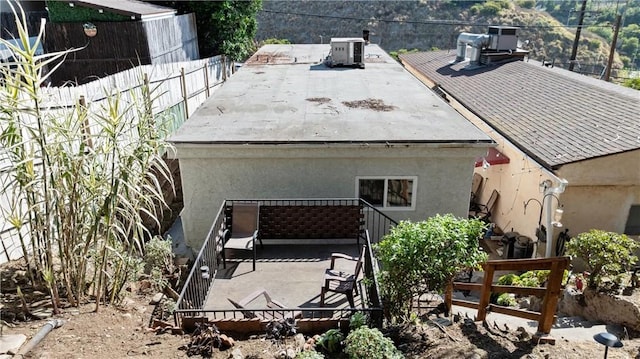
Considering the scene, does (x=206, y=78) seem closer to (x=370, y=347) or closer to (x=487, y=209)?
(x=487, y=209)

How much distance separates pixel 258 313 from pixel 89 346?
7.99 feet

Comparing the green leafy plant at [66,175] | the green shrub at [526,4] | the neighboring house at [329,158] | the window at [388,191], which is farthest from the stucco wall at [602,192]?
the green shrub at [526,4]

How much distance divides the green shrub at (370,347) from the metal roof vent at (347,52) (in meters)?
13.7

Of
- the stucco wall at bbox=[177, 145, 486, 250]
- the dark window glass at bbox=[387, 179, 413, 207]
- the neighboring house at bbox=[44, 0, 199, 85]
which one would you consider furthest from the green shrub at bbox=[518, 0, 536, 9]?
the dark window glass at bbox=[387, 179, 413, 207]

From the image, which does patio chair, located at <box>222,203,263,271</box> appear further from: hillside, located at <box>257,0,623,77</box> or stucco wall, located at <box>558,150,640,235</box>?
hillside, located at <box>257,0,623,77</box>

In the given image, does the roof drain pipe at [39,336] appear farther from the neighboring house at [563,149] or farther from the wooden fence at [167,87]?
the neighboring house at [563,149]

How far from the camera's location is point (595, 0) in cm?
3198

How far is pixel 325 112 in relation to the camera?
10.2m

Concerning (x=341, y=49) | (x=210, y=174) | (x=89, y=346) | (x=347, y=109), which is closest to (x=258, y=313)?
(x=89, y=346)

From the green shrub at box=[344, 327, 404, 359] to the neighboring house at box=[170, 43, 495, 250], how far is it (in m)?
4.30

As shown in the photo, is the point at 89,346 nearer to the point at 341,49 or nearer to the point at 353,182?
the point at 353,182

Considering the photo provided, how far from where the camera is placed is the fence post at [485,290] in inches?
222

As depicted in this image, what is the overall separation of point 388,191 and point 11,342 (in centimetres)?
677

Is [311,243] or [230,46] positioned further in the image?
[230,46]
